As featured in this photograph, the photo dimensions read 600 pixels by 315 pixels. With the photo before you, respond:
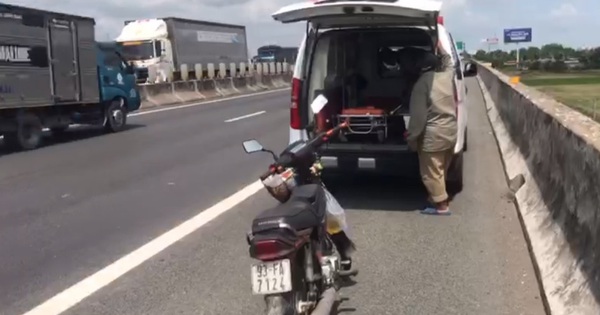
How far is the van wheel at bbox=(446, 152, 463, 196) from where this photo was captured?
886 centimetres

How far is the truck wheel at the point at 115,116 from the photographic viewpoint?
61.6 ft

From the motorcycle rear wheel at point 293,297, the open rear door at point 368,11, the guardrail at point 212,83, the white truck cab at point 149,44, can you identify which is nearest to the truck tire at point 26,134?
the open rear door at point 368,11

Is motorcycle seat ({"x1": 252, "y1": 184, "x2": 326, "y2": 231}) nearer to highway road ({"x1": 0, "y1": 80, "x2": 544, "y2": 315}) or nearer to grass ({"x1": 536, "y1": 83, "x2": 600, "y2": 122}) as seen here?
highway road ({"x1": 0, "y1": 80, "x2": 544, "y2": 315})

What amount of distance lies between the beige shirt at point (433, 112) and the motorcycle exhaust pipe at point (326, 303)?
3.32m

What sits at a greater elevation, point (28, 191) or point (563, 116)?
point (563, 116)

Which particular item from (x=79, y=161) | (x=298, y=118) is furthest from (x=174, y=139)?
(x=298, y=118)

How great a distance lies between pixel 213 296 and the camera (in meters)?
5.63

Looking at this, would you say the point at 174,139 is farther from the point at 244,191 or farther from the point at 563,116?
the point at 563,116

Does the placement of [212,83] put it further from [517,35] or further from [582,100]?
[517,35]

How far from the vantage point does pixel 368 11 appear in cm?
793

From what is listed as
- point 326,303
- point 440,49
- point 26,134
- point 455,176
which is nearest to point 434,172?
point 455,176

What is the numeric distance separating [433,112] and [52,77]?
1074 cm

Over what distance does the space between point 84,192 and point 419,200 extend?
4.19 m

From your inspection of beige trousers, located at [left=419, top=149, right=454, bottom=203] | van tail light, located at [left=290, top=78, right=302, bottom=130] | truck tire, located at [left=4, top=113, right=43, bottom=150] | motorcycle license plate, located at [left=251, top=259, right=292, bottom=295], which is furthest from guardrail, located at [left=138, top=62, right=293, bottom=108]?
motorcycle license plate, located at [left=251, top=259, right=292, bottom=295]
